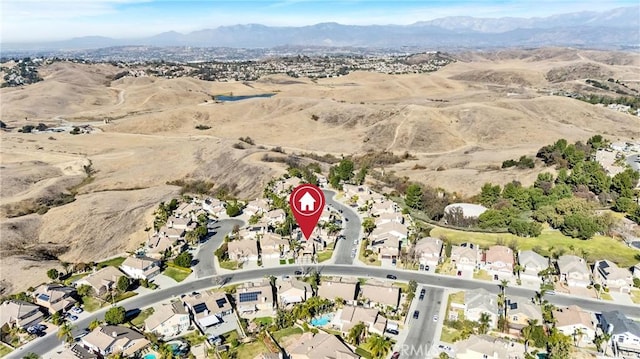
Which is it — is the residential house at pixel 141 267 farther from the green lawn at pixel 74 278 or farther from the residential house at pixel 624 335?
the residential house at pixel 624 335

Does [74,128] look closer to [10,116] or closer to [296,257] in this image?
[10,116]

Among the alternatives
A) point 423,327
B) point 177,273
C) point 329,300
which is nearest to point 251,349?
point 329,300

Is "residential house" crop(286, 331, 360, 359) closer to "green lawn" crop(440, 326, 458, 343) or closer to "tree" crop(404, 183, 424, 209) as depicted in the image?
"green lawn" crop(440, 326, 458, 343)

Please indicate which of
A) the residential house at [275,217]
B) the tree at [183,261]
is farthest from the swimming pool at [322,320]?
the residential house at [275,217]

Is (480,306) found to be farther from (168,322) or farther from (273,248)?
(168,322)

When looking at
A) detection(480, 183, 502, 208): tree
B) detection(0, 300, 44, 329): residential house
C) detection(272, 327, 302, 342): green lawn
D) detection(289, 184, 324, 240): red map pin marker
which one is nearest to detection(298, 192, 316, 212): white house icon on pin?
detection(289, 184, 324, 240): red map pin marker

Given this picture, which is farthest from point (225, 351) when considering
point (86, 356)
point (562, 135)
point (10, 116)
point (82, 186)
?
point (10, 116)
